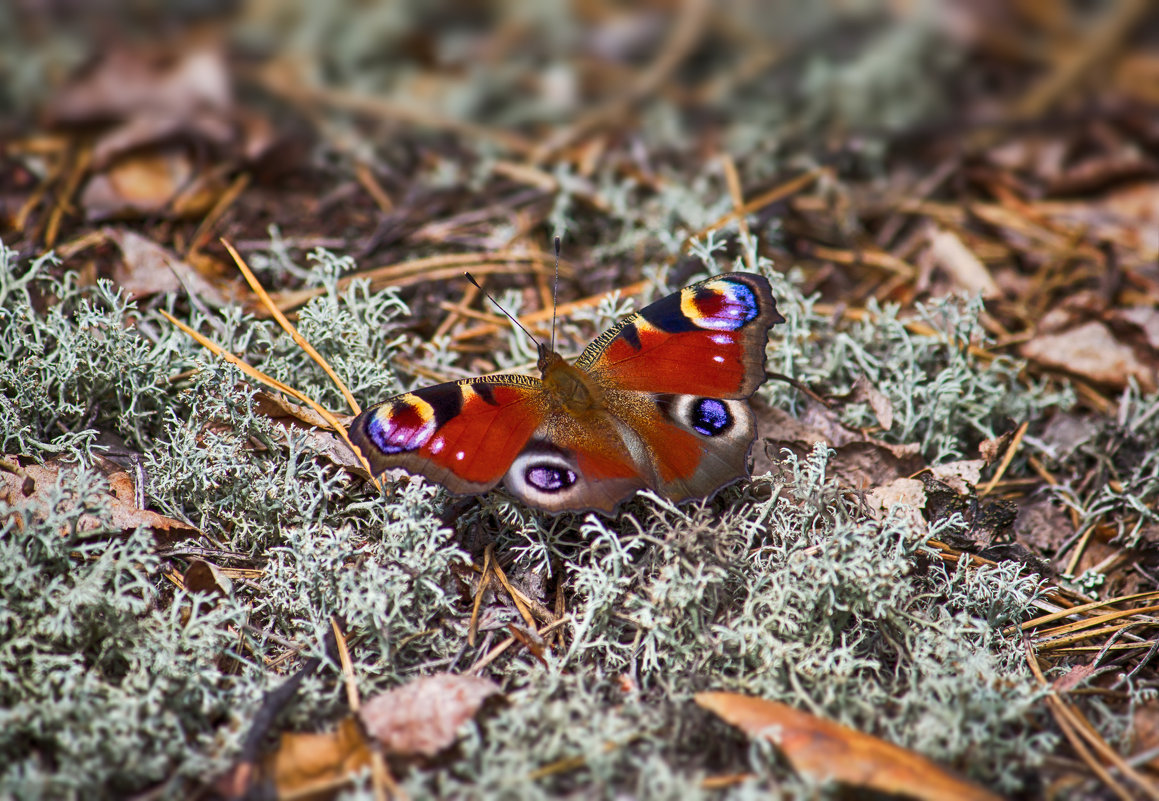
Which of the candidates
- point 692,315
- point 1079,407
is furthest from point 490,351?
point 1079,407

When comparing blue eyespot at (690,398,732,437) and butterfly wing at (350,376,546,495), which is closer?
butterfly wing at (350,376,546,495)

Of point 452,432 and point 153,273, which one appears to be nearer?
point 452,432

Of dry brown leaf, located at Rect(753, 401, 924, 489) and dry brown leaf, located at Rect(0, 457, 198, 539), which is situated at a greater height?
dry brown leaf, located at Rect(0, 457, 198, 539)

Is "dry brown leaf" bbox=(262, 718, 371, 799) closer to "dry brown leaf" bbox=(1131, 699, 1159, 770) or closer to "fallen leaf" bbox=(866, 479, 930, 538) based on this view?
"fallen leaf" bbox=(866, 479, 930, 538)

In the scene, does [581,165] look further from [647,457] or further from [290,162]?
[647,457]

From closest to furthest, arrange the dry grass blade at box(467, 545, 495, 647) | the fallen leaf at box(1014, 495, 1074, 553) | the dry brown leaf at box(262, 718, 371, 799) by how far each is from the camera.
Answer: the dry brown leaf at box(262, 718, 371, 799)
the dry grass blade at box(467, 545, 495, 647)
the fallen leaf at box(1014, 495, 1074, 553)

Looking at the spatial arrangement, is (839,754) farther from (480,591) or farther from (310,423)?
(310,423)

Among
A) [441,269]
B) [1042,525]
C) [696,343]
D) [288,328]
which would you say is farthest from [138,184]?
[1042,525]

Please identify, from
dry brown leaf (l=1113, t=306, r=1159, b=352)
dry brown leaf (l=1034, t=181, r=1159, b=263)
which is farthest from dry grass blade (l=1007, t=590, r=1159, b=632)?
dry brown leaf (l=1034, t=181, r=1159, b=263)
